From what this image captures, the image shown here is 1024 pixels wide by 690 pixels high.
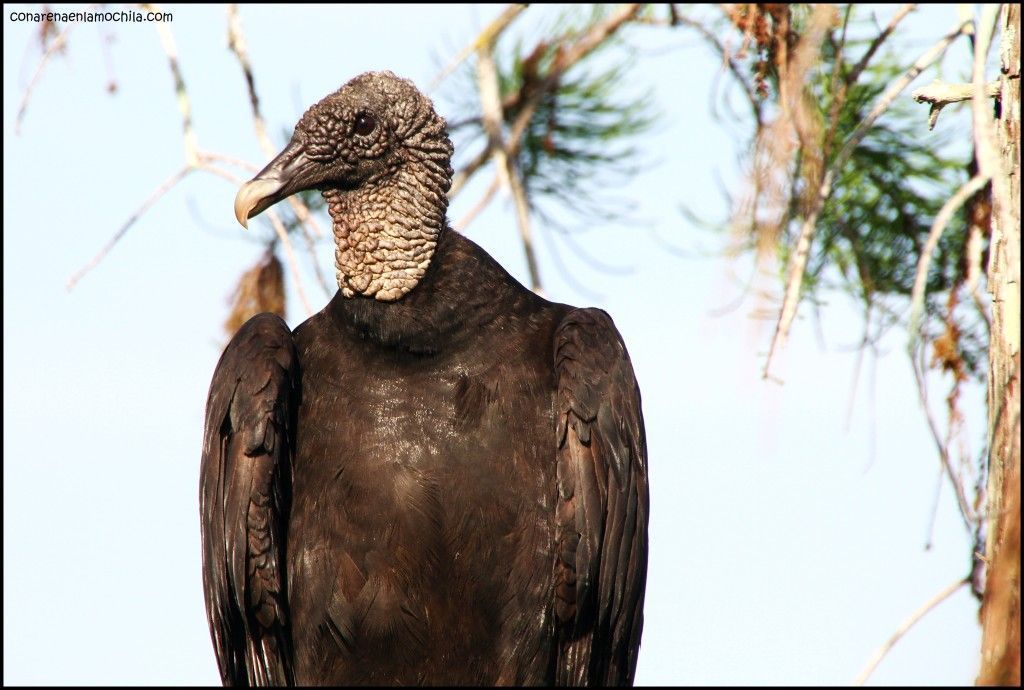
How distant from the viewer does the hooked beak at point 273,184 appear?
3.07m

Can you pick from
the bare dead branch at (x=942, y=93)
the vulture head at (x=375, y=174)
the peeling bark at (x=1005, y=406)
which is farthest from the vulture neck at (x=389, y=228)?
the peeling bark at (x=1005, y=406)

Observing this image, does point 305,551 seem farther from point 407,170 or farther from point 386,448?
point 407,170

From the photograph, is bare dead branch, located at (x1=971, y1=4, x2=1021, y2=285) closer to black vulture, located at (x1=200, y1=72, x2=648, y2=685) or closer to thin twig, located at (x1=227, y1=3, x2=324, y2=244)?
black vulture, located at (x1=200, y1=72, x2=648, y2=685)

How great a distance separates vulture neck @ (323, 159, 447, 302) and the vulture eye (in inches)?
5.0

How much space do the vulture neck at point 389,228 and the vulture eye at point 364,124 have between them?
128 millimetres

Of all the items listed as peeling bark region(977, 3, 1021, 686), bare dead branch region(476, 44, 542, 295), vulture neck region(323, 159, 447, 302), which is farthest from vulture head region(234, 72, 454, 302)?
peeling bark region(977, 3, 1021, 686)

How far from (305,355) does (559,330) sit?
67cm

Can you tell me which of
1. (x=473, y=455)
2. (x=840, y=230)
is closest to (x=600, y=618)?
(x=473, y=455)

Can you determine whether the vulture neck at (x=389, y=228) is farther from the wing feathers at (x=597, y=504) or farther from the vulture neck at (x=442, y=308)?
the wing feathers at (x=597, y=504)

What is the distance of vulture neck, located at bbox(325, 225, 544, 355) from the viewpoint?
3148mm

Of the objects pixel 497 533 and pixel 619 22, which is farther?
pixel 619 22

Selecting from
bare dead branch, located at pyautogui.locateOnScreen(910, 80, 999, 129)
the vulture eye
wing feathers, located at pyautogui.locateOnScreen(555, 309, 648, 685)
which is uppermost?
the vulture eye

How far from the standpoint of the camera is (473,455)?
3.06 metres

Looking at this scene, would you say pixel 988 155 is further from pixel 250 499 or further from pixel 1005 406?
pixel 250 499
